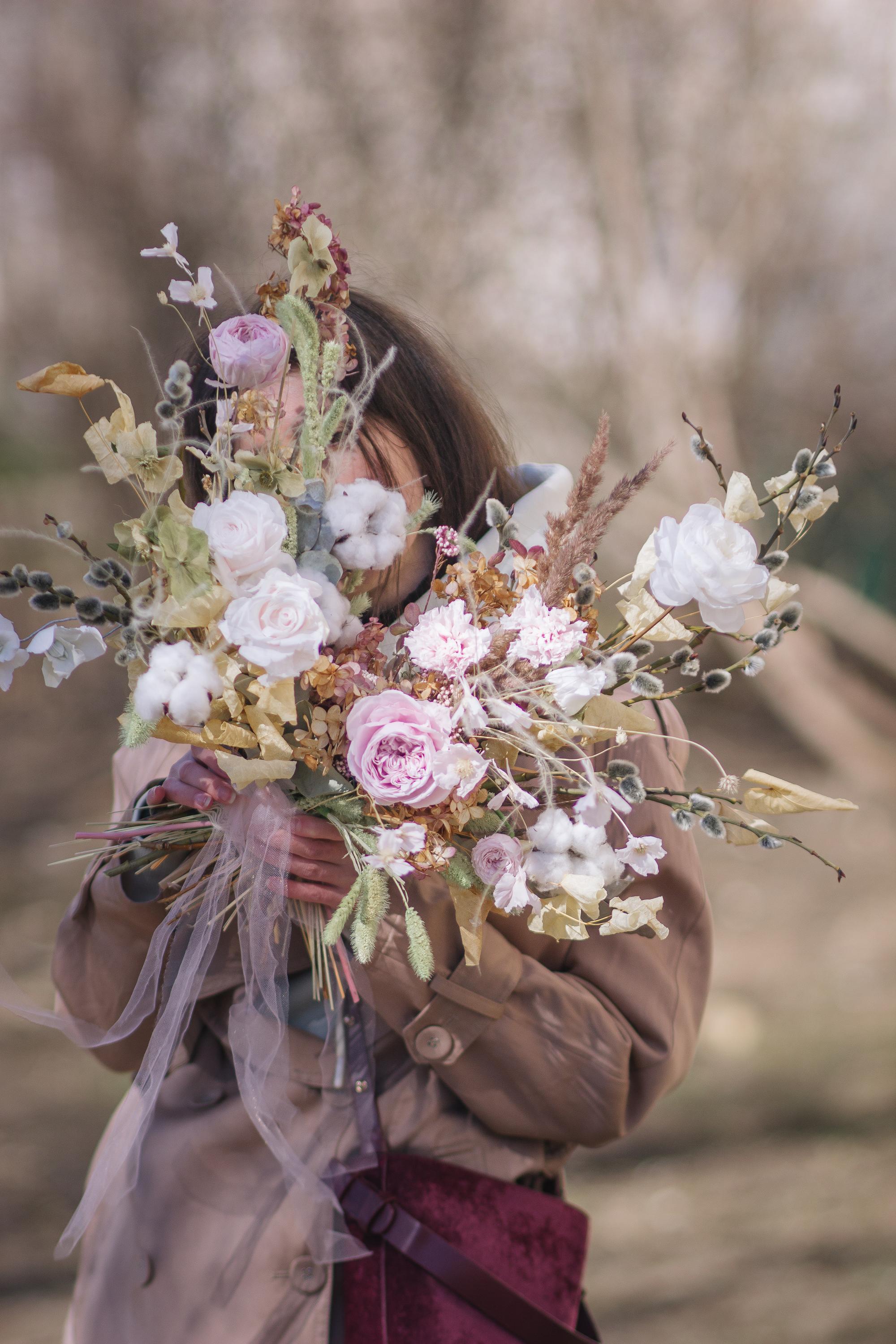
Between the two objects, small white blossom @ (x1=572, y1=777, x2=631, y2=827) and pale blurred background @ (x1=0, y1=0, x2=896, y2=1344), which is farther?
pale blurred background @ (x1=0, y1=0, x2=896, y2=1344)

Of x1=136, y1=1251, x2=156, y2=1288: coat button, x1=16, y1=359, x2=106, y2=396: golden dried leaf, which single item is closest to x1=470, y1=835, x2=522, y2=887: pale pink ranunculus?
x1=16, y1=359, x2=106, y2=396: golden dried leaf

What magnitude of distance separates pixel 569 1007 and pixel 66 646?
46 centimetres

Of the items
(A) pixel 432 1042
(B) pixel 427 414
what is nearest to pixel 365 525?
(B) pixel 427 414

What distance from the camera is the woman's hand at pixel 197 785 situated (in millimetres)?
609

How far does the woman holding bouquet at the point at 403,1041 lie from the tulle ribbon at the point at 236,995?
0.07 m

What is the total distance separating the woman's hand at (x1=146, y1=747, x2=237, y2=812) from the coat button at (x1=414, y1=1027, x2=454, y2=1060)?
0.26 meters

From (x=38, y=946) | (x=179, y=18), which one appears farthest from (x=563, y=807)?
(x=179, y=18)

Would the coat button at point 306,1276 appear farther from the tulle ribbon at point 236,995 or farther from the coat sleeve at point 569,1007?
the coat sleeve at point 569,1007

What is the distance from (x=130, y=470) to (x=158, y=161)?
8.38 ft

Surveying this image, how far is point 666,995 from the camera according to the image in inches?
31.1

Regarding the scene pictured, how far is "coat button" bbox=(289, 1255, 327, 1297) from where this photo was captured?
74cm

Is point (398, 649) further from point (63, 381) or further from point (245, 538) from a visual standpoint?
point (63, 381)

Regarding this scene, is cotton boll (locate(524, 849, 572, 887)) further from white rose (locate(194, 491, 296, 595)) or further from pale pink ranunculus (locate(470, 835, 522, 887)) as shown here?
white rose (locate(194, 491, 296, 595))

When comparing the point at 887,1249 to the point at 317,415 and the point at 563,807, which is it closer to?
the point at 563,807
